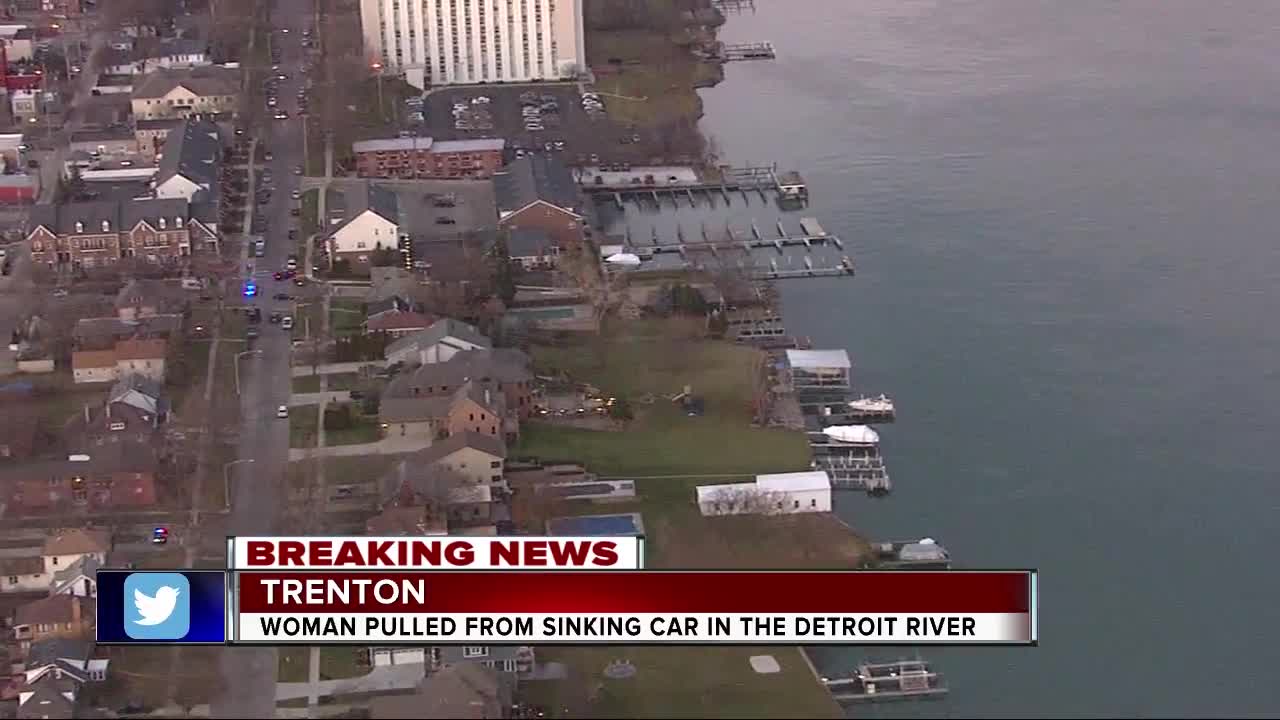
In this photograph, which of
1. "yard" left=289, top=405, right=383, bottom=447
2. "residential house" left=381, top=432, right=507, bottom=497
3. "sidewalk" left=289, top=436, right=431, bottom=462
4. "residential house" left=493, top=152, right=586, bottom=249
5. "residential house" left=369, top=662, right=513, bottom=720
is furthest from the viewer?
"residential house" left=493, top=152, right=586, bottom=249

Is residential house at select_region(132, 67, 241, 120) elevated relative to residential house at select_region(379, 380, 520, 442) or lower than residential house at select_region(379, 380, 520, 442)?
elevated

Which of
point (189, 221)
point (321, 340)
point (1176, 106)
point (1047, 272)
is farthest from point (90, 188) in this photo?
point (1176, 106)

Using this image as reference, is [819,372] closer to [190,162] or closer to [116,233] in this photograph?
[116,233]

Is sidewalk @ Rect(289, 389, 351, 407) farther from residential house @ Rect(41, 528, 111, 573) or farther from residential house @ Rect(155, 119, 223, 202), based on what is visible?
residential house @ Rect(155, 119, 223, 202)

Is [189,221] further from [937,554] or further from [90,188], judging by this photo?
[937,554]

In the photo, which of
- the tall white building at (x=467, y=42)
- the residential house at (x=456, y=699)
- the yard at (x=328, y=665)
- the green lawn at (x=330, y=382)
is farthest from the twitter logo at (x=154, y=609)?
the tall white building at (x=467, y=42)

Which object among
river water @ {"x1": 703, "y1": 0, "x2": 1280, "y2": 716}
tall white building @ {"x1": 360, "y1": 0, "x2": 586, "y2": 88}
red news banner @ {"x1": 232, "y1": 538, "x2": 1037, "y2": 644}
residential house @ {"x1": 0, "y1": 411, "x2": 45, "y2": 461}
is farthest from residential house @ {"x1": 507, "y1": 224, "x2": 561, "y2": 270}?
red news banner @ {"x1": 232, "y1": 538, "x2": 1037, "y2": 644}
